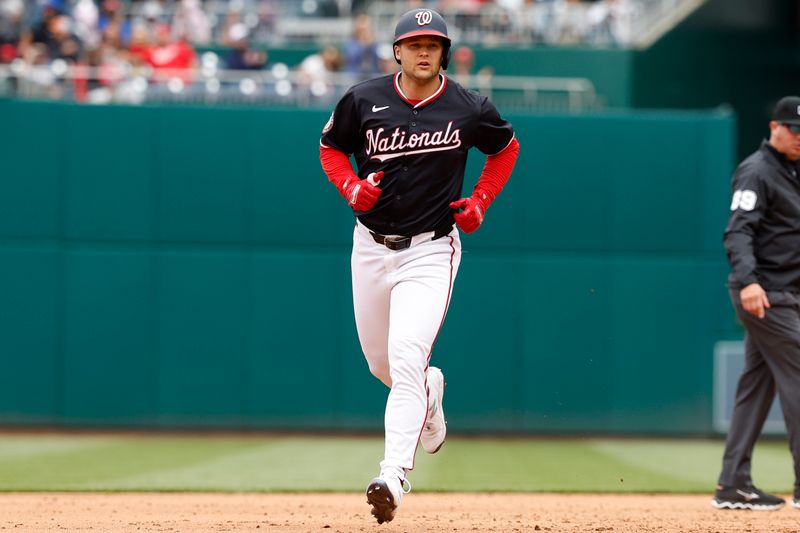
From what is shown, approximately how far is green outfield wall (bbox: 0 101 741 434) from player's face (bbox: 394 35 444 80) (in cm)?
589

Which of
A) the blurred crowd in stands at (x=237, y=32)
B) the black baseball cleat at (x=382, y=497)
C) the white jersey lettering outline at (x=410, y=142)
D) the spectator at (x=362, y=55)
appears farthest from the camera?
the spectator at (x=362, y=55)

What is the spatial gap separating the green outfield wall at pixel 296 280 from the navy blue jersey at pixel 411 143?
18.8 ft

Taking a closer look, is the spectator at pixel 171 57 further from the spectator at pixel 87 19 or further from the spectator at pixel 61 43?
the spectator at pixel 87 19

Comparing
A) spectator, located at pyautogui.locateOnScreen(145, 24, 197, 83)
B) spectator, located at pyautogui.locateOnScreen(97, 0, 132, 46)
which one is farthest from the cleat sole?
spectator, located at pyautogui.locateOnScreen(97, 0, 132, 46)

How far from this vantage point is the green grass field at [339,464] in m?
7.73

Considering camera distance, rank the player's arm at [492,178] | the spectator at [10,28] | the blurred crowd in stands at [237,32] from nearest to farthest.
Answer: the player's arm at [492,178]
the blurred crowd in stands at [237,32]
the spectator at [10,28]

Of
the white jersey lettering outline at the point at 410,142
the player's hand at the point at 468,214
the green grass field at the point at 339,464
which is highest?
the white jersey lettering outline at the point at 410,142

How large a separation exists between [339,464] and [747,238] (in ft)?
13.0

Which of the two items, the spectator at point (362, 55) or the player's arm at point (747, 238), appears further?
the spectator at point (362, 55)

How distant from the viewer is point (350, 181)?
515cm

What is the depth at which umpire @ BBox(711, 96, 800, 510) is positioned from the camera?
6.16 meters

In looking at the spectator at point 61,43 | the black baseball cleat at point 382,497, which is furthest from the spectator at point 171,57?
the black baseball cleat at point 382,497

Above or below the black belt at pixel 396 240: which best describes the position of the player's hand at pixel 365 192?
above

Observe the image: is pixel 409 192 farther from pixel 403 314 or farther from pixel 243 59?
pixel 243 59
